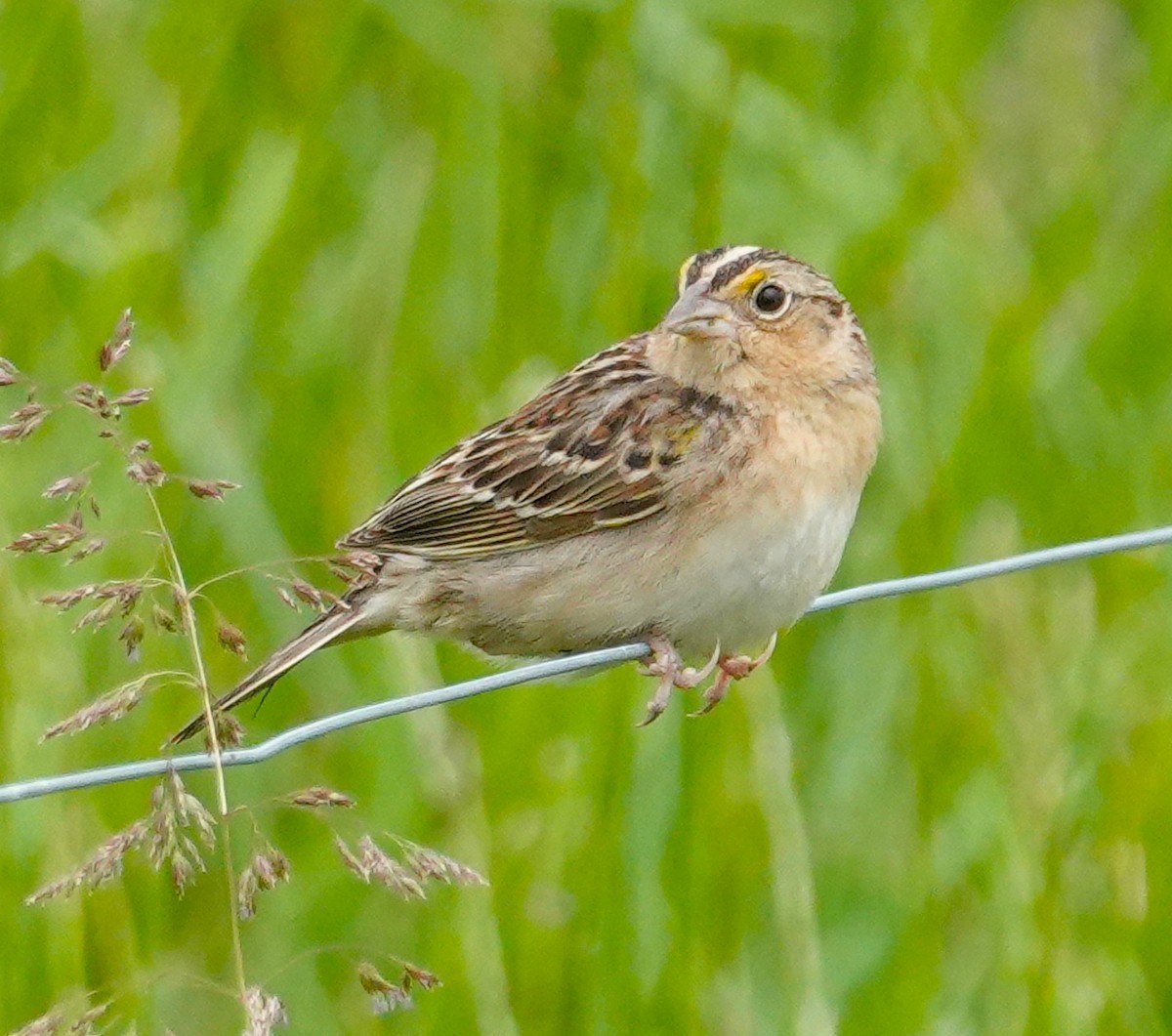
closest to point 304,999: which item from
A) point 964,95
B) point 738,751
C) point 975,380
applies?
point 738,751

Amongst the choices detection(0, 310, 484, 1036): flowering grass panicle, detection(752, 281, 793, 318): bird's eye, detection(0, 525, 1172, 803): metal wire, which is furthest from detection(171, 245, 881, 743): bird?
detection(0, 310, 484, 1036): flowering grass panicle

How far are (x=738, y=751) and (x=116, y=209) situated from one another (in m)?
1.57

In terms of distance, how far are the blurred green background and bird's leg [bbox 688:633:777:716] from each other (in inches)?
1.9

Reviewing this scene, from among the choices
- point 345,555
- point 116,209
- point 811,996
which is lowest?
point 811,996

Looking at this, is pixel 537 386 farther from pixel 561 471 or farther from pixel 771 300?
pixel 771 300

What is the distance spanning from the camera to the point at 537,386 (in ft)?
16.0

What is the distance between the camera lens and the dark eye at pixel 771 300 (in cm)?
448

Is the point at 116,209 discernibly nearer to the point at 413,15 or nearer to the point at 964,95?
the point at 413,15

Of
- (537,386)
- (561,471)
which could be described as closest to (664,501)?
(561,471)

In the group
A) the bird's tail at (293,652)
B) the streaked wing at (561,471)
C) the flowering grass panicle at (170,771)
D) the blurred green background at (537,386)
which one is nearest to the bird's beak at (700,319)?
the streaked wing at (561,471)

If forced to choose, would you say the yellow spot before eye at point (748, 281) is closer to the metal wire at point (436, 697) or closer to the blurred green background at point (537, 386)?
the blurred green background at point (537, 386)

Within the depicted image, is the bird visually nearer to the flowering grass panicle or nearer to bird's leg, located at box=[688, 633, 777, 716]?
bird's leg, located at box=[688, 633, 777, 716]

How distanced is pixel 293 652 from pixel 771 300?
1.01 metres

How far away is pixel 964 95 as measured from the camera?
19.5 ft
